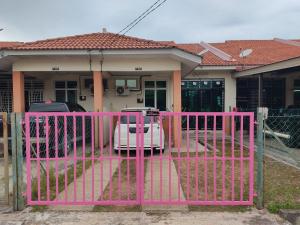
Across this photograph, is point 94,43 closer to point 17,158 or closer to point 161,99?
point 161,99

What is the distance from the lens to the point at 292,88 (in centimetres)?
1781

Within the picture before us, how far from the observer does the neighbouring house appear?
1162 centimetres

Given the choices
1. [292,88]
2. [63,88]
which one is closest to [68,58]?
[63,88]

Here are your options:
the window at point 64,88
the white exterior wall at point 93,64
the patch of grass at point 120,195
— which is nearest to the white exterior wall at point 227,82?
the white exterior wall at point 93,64

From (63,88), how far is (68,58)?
421 cm

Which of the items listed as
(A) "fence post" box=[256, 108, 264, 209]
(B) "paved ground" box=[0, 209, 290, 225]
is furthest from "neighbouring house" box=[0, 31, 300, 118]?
(B) "paved ground" box=[0, 209, 290, 225]

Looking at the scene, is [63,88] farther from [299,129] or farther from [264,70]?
[299,129]

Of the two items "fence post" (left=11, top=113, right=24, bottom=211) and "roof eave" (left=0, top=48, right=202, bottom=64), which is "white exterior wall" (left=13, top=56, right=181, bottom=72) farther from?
"fence post" (left=11, top=113, right=24, bottom=211)

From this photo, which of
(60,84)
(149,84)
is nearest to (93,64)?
(60,84)

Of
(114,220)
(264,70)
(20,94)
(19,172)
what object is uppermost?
(264,70)

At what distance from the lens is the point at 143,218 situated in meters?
4.69

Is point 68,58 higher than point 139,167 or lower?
higher

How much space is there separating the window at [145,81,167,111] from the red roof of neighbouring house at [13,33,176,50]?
11.6ft

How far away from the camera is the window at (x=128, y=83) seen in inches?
627
